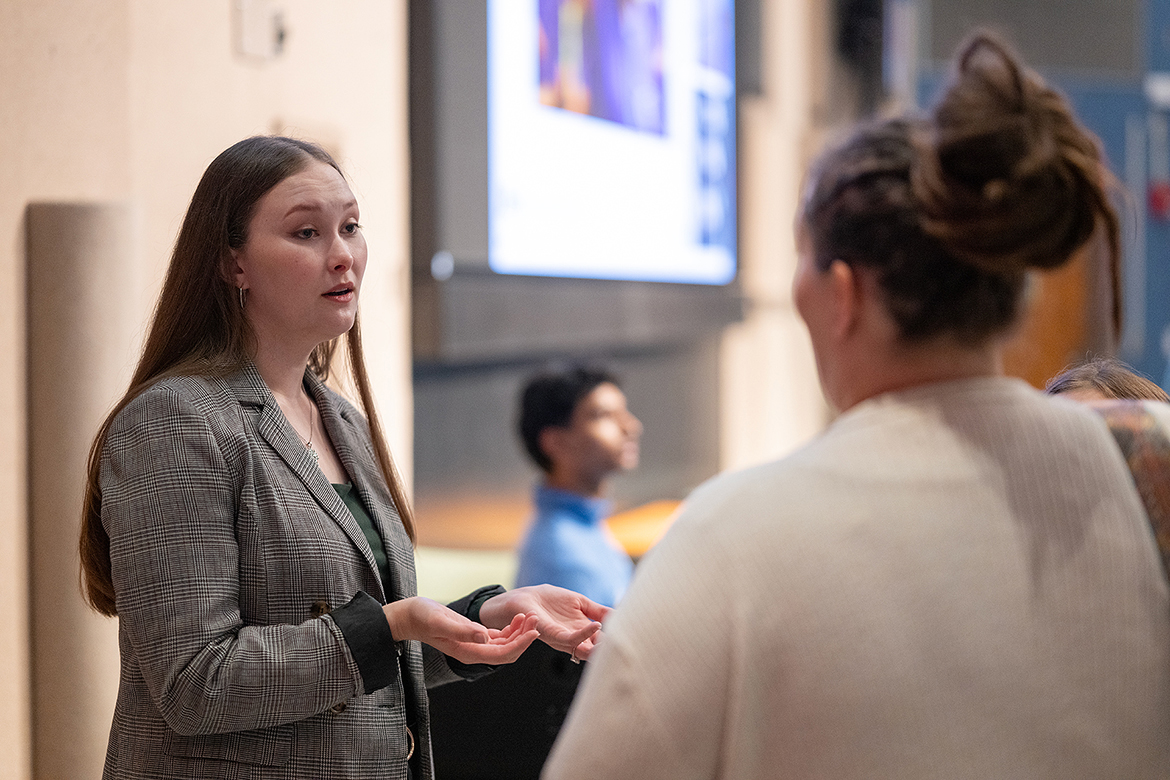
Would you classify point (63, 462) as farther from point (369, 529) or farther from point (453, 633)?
point (453, 633)

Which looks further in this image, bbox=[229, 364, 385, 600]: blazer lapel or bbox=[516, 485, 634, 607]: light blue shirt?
bbox=[516, 485, 634, 607]: light blue shirt

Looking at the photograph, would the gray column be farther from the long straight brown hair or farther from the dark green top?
the dark green top

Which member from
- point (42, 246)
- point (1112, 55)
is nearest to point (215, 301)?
point (42, 246)

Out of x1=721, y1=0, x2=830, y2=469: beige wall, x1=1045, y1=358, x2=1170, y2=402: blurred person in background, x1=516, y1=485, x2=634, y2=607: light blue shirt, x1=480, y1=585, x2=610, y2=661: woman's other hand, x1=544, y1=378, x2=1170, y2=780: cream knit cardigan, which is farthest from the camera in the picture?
x1=721, y1=0, x2=830, y2=469: beige wall

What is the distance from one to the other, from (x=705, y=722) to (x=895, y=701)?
0.13 metres

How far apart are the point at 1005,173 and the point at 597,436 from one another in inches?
100

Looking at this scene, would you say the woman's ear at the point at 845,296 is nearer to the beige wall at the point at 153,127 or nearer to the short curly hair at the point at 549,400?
the beige wall at the point at 153,127

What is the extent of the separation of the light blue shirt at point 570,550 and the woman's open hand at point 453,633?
1748 mm

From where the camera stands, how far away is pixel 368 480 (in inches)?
56.6

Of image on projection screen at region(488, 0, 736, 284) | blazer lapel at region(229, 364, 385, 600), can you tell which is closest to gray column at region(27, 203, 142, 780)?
blazer lapel at region(229, 364, 385, 600)

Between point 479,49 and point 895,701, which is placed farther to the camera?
point 479,49

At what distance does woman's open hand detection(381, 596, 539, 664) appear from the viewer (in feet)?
3.87

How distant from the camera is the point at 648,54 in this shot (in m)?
4.30

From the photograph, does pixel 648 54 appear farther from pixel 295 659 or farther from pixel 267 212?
pixel 295 659
